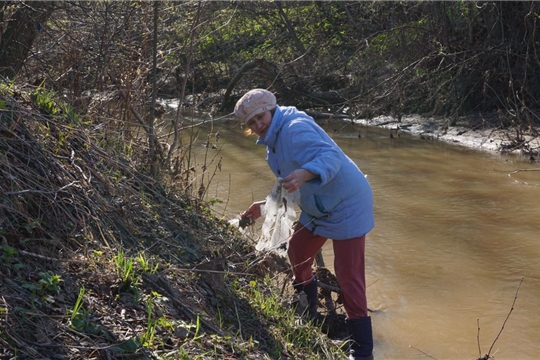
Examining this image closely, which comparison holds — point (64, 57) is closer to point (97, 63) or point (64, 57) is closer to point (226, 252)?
point (97, 63)

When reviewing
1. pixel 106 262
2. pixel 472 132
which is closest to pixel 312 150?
pixel 106 262

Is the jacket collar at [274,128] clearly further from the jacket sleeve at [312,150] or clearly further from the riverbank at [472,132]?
the riverbank at [472,132]

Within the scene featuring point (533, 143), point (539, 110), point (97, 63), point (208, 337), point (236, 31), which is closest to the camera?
point (208, 337)

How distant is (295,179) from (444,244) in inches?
163

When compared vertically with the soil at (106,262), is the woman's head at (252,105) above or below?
above

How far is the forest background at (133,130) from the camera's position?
3.59m

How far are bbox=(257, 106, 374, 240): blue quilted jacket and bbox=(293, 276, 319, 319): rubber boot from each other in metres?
0.54

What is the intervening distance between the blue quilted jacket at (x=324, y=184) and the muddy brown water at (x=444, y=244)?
114 centimetres

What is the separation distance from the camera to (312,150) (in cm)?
448

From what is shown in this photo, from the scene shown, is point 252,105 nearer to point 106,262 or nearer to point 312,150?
point 312,150

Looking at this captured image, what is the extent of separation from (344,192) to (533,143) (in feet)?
26.5

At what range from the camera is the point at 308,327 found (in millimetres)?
4703

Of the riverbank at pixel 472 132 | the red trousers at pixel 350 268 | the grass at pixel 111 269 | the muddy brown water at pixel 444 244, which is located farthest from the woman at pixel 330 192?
the riverbank at pixel 472 132

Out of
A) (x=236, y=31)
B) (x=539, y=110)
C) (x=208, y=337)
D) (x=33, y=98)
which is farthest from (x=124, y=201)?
(x=236, y=31)
